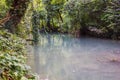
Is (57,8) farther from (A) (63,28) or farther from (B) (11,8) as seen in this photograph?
(B) (11,8)

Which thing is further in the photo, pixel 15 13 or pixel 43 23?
pixel 43 23

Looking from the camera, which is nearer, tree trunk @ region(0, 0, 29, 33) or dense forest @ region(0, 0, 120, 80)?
dense forest @ region(0, 0, 120, 80)

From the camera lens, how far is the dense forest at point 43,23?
6.04 meters

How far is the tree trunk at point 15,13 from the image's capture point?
42.1ft

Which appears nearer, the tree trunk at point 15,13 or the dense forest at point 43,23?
the dense forest at point 43,23

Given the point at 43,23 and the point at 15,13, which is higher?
the point at 15,13

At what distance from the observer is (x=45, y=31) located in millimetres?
32438

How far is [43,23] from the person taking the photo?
34.1m

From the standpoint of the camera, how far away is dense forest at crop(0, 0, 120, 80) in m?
6.04

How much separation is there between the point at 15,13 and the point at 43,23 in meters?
21.2

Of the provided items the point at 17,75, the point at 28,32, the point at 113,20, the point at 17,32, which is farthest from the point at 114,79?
the point at 113,20

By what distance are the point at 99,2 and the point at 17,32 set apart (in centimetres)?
1203

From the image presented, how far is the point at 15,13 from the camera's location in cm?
1296

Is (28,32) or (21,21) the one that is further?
(28,32)
